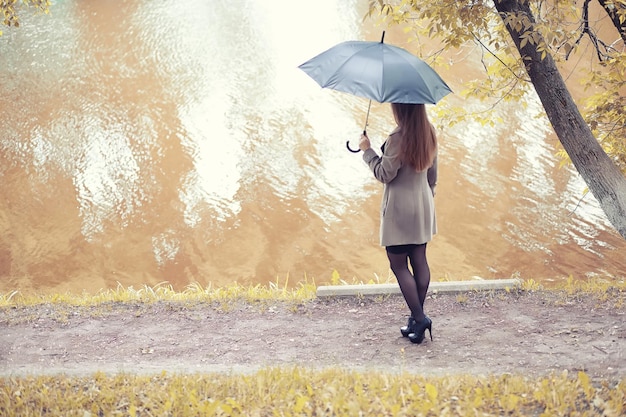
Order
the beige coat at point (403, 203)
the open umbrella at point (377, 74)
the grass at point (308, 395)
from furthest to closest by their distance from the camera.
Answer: the beige coat at point (403, 203) → the open umbrella at point (377, 74) → the grass at point (308, 395)

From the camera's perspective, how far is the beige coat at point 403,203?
4188 mm

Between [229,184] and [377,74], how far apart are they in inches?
281

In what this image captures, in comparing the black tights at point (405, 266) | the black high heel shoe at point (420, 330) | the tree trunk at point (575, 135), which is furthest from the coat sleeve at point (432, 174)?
the tree trunk at point (575, 135)

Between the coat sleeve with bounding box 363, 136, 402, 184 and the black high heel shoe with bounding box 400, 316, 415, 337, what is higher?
the coat sleeve with bounding box 363, 136, 402, 184

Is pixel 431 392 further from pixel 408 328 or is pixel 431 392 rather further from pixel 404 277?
pixel 408 328

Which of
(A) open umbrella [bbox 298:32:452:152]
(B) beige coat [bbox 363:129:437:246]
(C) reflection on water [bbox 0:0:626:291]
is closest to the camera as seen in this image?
(A) open umbrella [bbox 298:32:452:152]

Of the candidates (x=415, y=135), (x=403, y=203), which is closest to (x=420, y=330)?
(x=403, y=203)

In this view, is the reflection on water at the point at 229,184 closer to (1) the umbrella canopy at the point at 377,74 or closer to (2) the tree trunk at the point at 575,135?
(2) the tree trunk at the point at 575,135

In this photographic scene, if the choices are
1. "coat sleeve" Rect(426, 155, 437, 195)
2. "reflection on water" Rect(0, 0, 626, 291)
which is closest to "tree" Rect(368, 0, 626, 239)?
"coat sleeve" Rect(426, 155, 437, 195)

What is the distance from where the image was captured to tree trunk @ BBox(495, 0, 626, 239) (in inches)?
197

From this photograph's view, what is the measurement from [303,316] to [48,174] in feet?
24.1

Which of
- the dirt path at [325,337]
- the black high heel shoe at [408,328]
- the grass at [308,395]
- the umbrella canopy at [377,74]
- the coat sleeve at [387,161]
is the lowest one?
the dirt path at [325,337]

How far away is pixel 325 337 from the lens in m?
4.99

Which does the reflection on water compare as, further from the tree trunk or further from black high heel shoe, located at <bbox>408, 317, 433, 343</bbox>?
black high heel shoe, located at <bbox>408, 317, 433, 343</bbox>
